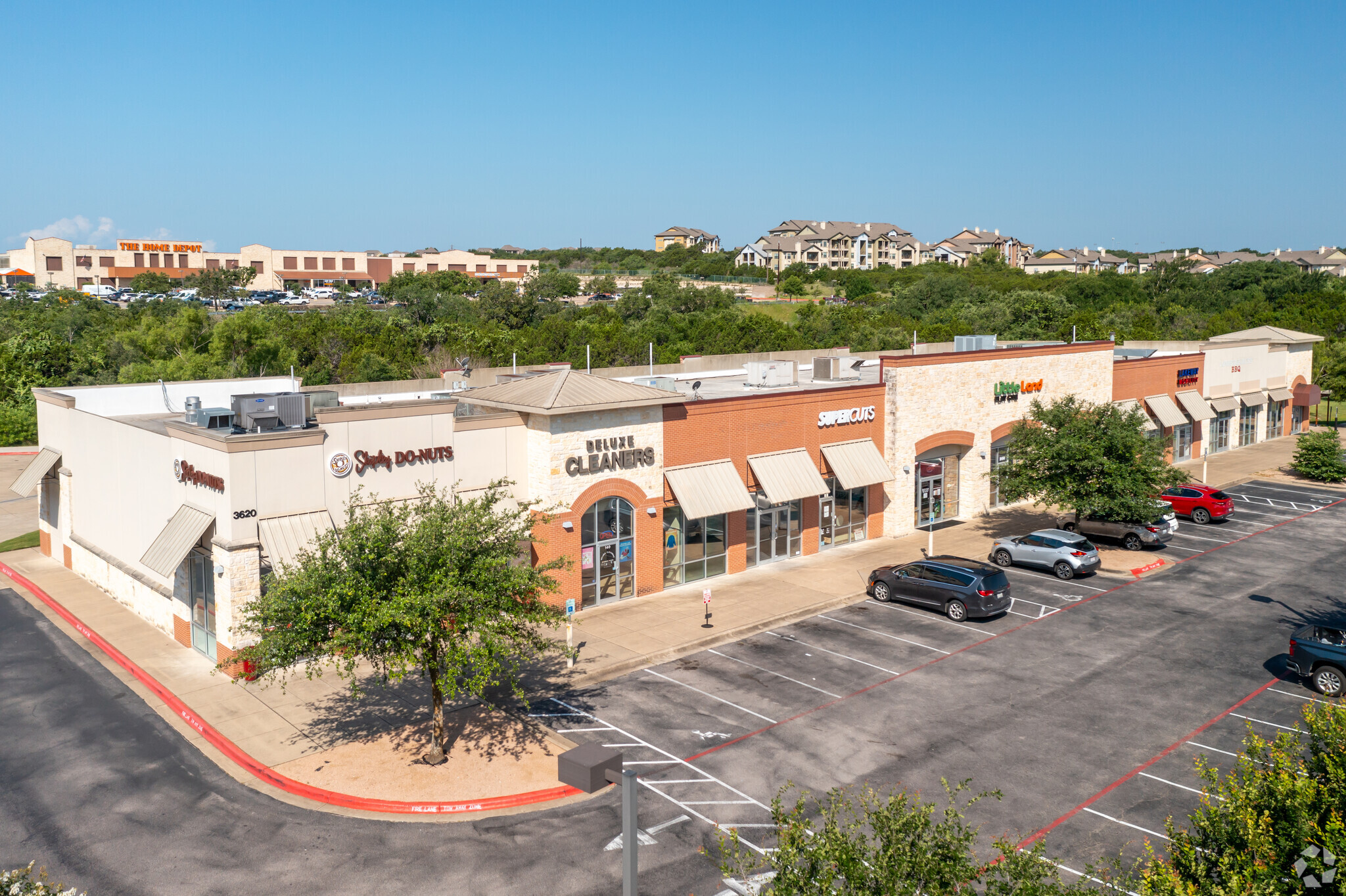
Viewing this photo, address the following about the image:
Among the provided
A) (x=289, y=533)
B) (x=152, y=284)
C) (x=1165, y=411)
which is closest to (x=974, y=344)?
(x=1165, y=411)

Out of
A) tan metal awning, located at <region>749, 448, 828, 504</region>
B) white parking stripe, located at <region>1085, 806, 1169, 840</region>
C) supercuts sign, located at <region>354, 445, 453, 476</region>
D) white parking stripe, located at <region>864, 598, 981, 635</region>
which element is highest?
supercuts sign, located at <region>354, 445, 453, 476</region>

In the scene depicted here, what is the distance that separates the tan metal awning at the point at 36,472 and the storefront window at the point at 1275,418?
224 feet

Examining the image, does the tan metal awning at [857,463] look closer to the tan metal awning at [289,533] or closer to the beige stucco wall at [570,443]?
the beige stucco wall at [570,443]

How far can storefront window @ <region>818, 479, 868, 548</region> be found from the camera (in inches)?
1481

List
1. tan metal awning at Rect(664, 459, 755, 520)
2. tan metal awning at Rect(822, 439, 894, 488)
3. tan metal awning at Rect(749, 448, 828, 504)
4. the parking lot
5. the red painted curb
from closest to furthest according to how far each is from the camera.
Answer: the parking lot
the red painted curb
tan metal awning at Rect(664, 459, 755, 520)
tan metal awning at Rect(749, 448, 828, 504)
tan metal awning at Rect(822, 439, 894, 488)

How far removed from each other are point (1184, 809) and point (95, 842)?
19.4m

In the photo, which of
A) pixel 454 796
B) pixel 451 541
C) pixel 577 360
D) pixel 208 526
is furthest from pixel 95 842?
pixel 577 360

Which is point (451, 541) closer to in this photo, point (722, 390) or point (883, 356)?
point (722, 390)

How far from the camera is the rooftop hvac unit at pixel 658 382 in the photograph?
1512 inches

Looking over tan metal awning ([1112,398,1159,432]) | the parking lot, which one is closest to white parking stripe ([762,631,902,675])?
the parking lot

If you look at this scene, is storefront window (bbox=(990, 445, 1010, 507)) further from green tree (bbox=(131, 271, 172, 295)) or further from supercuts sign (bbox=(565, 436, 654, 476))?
green tree (bbox=(131, 271, 172, 295))

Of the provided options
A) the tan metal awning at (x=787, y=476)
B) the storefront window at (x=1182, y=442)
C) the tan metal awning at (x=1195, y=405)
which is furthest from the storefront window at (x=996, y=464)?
the storefront window at (x=1182, y=442)

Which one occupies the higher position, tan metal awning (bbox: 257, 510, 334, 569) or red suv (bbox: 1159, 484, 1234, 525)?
tan metal awning (bbox: 257, 510, 334, 569)

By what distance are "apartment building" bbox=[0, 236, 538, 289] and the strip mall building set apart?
5838 inches
